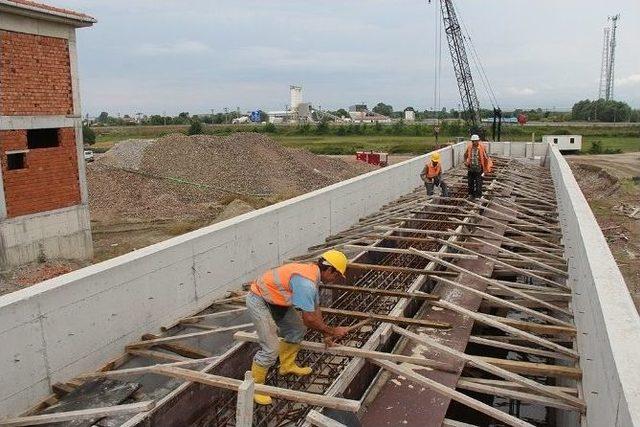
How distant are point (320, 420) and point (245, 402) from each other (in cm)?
63

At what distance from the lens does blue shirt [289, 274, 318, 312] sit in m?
4.86

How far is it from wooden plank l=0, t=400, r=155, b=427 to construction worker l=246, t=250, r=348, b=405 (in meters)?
1.00

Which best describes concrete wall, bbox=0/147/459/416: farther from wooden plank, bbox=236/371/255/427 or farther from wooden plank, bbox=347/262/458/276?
wooden plank, bbox=236/371/255/427

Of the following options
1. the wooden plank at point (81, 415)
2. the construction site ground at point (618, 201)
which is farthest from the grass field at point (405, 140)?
the wooden plank at point (81, 415)

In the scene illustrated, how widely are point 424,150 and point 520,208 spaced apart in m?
44.7

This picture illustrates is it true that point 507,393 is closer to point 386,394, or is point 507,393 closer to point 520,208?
point 386,394

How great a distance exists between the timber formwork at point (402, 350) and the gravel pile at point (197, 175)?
50.1 feet

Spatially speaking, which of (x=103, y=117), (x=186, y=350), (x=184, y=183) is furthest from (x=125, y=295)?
(x=103, y=117)

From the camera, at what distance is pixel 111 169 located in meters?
30.0

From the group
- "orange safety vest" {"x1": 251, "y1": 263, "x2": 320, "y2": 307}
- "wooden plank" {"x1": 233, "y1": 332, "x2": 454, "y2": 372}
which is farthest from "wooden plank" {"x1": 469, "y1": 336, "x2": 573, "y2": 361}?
"orange safety vest" {"x1": 251, "y1": 263, "x2": 320, "y2": 307}

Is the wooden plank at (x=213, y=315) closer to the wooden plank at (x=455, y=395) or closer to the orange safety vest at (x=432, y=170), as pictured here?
the wooden plank at (x=455, y=395)

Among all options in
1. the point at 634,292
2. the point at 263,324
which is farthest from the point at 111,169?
the point at 263,324

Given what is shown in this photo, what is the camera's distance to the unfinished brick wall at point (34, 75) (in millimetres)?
14219

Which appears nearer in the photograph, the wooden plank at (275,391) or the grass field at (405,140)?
the wooden plank at (275,391)
